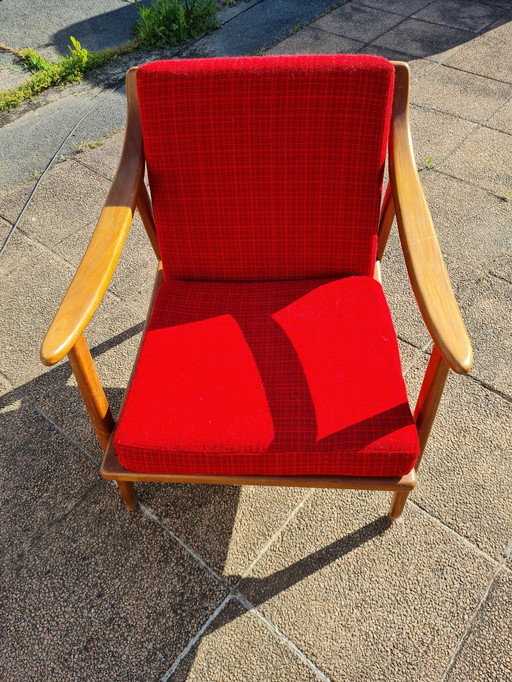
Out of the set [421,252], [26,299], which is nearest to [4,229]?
[26,299]

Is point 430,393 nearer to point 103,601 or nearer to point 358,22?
point 103,601

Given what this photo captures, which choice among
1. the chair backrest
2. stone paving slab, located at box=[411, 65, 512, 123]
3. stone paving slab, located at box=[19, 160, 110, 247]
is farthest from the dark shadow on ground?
stone paving slab, located at box=[411, 65, 512, 123]

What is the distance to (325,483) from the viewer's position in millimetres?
1358

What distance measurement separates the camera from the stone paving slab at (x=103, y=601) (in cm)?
145

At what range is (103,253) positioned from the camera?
1466mm

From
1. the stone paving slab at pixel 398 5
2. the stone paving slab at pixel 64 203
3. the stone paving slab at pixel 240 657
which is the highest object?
the stone paving slab at pixel 64 203

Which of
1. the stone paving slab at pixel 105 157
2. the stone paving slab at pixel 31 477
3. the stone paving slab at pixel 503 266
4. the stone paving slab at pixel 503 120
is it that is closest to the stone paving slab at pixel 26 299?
the stone paving slab at pixel 31 477

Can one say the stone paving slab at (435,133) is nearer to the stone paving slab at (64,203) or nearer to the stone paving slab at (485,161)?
the stone paving slab at (485,161)

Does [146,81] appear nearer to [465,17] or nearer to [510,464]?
[510,464]

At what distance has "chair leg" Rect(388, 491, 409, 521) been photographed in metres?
1.59

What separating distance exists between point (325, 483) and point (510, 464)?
801 mm

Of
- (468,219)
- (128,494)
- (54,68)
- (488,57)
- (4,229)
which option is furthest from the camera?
(54,68)

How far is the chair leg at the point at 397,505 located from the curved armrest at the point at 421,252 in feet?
1.85

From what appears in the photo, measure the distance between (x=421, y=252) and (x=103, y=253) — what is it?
2.76 feet
